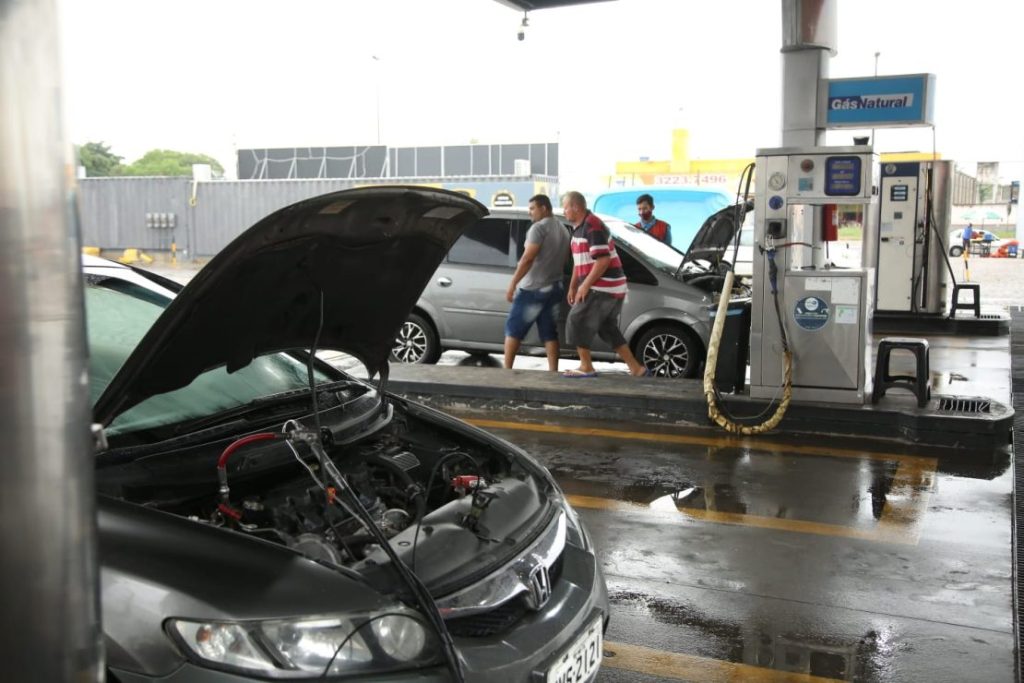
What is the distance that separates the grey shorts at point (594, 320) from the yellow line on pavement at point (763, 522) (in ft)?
10.4

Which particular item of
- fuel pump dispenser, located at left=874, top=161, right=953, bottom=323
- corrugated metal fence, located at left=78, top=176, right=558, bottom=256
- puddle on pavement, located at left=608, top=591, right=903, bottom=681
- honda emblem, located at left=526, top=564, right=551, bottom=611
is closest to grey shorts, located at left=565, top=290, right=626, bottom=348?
puddle on pavement, located at left=608, top=591, right=903, bottom=681

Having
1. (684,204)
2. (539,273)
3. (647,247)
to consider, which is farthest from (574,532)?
(684,204)

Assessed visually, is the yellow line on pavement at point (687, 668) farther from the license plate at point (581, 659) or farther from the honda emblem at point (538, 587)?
the honda emblem at point (538, 587)

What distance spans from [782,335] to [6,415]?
6745mm

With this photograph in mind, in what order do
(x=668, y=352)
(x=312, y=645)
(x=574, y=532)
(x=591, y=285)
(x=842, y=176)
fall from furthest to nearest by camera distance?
(x=668, y=352) → (x=591, y=285) → (x=842, y=176) → (x=574, y=532) → (x=312, y=645)

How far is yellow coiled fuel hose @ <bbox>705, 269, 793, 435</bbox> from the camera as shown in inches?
293

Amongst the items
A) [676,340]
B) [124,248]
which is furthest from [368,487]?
[124,248]

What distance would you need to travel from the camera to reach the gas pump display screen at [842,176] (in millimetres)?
7152

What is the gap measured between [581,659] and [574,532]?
56 centimetres

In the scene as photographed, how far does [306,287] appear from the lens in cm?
309

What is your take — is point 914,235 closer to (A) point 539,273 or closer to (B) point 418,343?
(A) point 539,273

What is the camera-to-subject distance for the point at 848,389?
24.6 ft

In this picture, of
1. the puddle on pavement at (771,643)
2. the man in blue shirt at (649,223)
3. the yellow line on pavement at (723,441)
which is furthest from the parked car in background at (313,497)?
the man in blue shirt at (649,223)

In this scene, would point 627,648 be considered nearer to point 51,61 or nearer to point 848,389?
point 51,61
